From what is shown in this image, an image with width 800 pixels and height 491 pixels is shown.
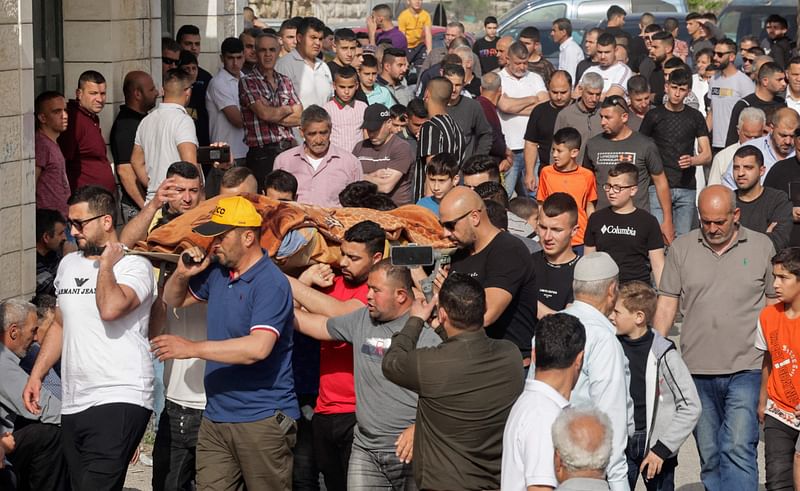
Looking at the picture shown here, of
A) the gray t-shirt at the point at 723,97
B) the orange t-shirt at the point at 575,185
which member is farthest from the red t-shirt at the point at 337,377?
the gray t-shirt at the point at 723,97

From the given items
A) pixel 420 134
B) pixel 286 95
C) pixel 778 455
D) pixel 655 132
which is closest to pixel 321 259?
pixel 778 455

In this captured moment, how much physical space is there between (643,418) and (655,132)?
6.21m

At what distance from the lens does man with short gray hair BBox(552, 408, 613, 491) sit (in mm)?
4949

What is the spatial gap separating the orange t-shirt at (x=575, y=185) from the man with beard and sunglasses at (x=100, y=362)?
483 centimetres

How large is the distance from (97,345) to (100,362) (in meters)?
0.09

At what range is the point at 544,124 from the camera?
13359 mm

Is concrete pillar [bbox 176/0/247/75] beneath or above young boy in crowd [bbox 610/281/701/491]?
above

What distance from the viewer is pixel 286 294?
21.9 ft

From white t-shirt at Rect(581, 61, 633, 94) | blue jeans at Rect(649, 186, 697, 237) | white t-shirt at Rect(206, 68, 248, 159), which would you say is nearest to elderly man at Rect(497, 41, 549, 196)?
white t-shirt at Rect(581, 61, 633, 94)

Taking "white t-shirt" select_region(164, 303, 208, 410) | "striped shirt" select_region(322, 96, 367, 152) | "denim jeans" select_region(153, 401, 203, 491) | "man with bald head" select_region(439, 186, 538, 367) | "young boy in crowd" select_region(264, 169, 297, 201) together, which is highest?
"striped shirt" select_region(322, 96, 367, 152)

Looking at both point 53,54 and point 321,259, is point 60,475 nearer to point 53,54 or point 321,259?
point 321,259

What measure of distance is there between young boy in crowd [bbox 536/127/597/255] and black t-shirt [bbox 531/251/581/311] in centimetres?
286

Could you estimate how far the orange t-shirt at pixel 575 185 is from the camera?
35.7ft

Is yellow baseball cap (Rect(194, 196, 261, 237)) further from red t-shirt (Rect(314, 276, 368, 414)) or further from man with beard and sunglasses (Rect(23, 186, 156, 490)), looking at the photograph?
red t-shirt (Rect(314, 276, 368, 414))
